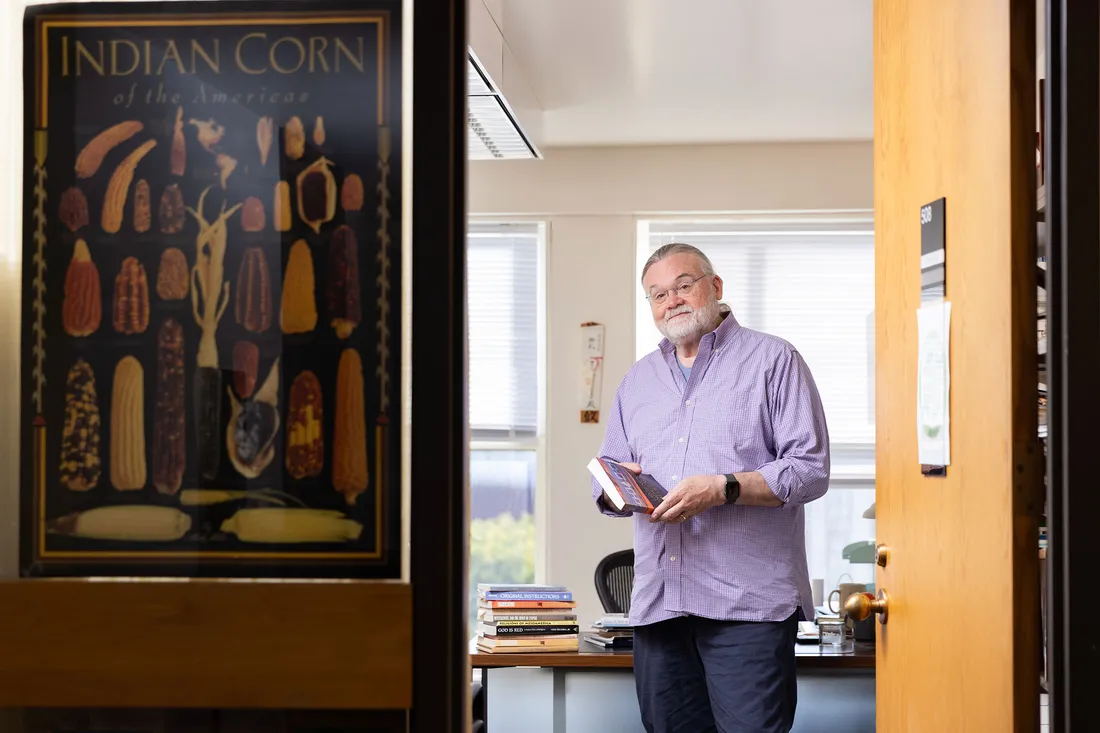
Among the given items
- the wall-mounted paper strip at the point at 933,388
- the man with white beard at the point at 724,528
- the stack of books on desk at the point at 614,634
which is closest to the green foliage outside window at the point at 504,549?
the stack of books on desk at the point at 614,634

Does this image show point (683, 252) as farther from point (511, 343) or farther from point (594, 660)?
point (511, 343)

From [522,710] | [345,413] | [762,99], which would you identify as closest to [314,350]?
[345,413]

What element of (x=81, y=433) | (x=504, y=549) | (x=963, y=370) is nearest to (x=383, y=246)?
(x=81, y=433)

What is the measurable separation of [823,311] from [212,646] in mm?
5052

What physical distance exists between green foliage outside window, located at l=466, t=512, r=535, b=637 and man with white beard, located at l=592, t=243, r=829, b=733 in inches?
125

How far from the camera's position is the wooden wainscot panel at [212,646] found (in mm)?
1302

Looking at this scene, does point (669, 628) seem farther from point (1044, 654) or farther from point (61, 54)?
point (61, 54)

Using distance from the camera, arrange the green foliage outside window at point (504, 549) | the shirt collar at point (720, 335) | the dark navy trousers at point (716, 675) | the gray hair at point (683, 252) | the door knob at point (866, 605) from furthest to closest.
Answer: the green foliage outside window at point (504, 549) < the gray hair at point (683, 252) < the shirt collar at point (720, 335) < the dark navy trousers at point (716, 675) < the door knob at point (866, 605)

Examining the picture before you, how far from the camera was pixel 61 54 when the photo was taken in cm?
136

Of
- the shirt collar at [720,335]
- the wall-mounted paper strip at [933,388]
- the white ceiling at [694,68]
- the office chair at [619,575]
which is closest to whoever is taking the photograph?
the wall-mounted paper strip at [933,388]

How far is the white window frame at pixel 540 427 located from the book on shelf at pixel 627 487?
3.11 m

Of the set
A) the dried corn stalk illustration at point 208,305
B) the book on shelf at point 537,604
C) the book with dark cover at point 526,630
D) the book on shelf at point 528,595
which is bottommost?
the book with dark cover at point 526,630

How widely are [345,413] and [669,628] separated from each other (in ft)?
5.34

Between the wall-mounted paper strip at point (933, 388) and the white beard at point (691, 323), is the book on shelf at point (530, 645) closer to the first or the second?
the white beard at point (691, 323)
